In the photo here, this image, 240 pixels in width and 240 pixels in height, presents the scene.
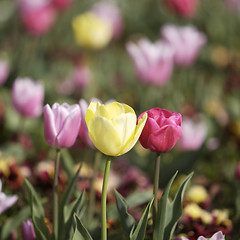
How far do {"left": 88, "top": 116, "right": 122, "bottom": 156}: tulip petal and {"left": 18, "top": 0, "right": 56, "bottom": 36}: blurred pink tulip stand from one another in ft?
6.98

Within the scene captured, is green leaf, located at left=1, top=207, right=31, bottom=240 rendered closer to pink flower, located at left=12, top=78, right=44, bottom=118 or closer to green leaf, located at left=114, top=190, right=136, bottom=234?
green leaf, located at left=114, top=190, right=136, bottom=234

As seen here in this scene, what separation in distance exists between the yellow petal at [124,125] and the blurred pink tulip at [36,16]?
84.6 inches

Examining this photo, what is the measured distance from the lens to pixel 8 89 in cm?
276

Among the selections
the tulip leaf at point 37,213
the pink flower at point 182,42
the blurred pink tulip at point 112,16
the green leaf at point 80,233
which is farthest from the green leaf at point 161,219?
the blurred pink tulip at point 112,16

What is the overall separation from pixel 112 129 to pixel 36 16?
216 centimetres

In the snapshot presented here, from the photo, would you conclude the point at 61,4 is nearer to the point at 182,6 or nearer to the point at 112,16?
the point at 182,6

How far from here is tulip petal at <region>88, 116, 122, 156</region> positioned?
0.83 meters

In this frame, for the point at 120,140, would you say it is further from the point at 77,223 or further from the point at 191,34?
the point at 191,34

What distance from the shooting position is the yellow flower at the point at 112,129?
832 mm

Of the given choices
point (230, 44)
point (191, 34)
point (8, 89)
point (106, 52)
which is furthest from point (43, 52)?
point (230, 44)

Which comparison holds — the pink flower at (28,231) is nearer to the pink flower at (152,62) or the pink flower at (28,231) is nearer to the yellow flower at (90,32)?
the pink flower at (152,62)

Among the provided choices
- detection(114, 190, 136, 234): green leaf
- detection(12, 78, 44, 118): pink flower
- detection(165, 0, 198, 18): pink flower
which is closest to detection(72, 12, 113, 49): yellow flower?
detection(165, 0, 198, 18): pink flower

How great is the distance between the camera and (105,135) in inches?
32.9

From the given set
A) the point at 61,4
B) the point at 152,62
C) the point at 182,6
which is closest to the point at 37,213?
the point at 152,62
